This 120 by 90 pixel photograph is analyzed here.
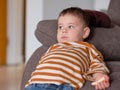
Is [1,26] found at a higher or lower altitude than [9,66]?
higher

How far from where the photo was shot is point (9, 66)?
13.3 ft

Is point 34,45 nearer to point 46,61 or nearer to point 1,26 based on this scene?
point 46,61

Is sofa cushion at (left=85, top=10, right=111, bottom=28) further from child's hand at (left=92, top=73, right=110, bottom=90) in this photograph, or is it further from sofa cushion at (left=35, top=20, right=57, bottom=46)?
child's hand at (left=92, top=73, right=110, bottom=90)

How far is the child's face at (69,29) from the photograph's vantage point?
56.9 inches

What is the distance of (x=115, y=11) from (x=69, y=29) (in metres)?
0.75

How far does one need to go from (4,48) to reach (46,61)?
115 inches

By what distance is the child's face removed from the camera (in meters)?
1.44

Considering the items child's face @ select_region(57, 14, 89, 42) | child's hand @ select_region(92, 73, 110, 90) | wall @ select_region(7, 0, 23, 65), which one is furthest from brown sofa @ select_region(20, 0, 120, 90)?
wall @ select_region(7, 0, 23, 65)

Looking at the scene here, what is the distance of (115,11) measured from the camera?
2.11 metres

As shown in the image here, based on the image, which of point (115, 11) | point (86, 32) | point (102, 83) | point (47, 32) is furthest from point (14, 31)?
point (102, 83)

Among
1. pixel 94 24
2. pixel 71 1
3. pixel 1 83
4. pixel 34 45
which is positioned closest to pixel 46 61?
pixel 94 24

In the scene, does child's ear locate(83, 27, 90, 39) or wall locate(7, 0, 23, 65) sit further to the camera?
wall locate(7, 0, 23, 65)

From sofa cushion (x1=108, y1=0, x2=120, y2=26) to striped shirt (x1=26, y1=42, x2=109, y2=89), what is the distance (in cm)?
70

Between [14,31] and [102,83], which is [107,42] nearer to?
[102,83]
